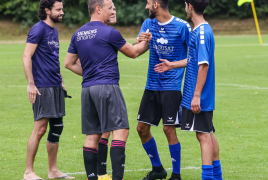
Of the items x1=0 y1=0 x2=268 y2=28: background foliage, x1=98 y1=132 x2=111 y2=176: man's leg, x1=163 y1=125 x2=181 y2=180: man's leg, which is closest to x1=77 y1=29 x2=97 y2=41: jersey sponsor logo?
x1=98 y1=132 x2=111 y2=176: man's leg

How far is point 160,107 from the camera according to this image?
527 centimetres

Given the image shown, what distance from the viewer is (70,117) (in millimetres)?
9109

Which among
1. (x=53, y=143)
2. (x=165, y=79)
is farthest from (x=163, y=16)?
(x=53, y=143)

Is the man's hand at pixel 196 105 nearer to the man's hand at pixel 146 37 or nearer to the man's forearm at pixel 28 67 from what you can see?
the man's hand at pixel 146 37

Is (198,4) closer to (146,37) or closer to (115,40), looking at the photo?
(146,37)

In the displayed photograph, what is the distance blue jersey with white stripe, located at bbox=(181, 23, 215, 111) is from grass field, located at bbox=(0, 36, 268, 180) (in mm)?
1198

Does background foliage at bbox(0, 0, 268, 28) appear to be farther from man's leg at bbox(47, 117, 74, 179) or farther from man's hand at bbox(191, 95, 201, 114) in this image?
man's hand at bbox(191, 95, 201, 114)

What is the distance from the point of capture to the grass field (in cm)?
566

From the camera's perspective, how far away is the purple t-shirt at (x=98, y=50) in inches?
174

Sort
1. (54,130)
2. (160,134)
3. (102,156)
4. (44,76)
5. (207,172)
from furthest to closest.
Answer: (160,134), (54,130), (44,76), (102,156), (207,172)

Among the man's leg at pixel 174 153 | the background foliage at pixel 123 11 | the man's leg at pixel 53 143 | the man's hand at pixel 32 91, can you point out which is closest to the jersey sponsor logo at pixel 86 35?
the man's hand at pixel 32 91

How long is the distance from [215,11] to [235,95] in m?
38.6

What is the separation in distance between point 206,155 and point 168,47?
137 centimetres

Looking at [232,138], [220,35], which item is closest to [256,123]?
[232,138]
